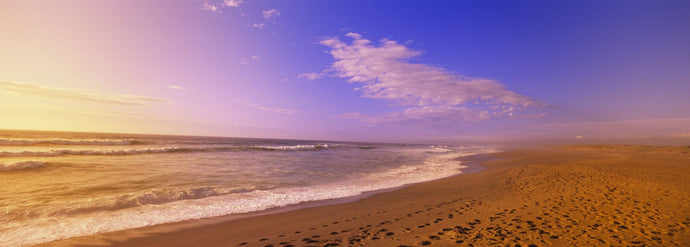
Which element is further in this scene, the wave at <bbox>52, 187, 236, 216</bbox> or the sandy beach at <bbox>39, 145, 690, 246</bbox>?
the wave at <bbox>52, 187, 236, 216</bbox>

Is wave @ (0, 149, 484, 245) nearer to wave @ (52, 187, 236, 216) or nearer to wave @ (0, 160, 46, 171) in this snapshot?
wave @ (52, 187, 236, 216)

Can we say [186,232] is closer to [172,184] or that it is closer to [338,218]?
[338,218]

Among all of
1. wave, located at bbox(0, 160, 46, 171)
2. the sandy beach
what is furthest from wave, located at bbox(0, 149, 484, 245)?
wave, located at bbox(0, 160, 46, 171)

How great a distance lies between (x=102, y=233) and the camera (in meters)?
5.99

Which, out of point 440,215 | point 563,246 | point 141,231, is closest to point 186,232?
point 141,231

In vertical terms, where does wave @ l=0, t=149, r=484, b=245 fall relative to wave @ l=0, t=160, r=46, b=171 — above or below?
below

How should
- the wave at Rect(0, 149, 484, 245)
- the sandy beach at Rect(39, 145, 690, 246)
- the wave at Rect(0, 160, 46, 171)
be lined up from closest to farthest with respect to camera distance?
the sandy beach at Rect(39, 145, 690, 246), the wave at Rect(0, 149, 484, 245), the wave at Rect(0, 160, 46, 171)

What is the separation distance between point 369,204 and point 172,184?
833 centimetres

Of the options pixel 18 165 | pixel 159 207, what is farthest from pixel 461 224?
pixel 18 165

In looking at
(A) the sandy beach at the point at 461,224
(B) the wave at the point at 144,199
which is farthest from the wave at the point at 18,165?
(A) the sandy beach at the point at 461,224

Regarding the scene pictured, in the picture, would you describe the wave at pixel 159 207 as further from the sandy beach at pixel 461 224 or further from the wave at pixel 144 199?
the sandy beach at pixel 461 224

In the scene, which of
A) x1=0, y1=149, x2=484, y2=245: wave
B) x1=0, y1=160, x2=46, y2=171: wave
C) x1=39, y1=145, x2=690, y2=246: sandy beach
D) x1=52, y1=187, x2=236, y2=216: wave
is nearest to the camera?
x1=39, y1=145, x2=690, y2=246: sandy beach

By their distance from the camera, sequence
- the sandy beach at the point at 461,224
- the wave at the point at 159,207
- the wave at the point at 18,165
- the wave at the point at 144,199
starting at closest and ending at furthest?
the sandy beach at the point at 461,224, the wave at the point at 159,207, the wave at the point at 144,199, the wave at the point at 18,165

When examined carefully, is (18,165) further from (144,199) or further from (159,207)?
(159,207)
